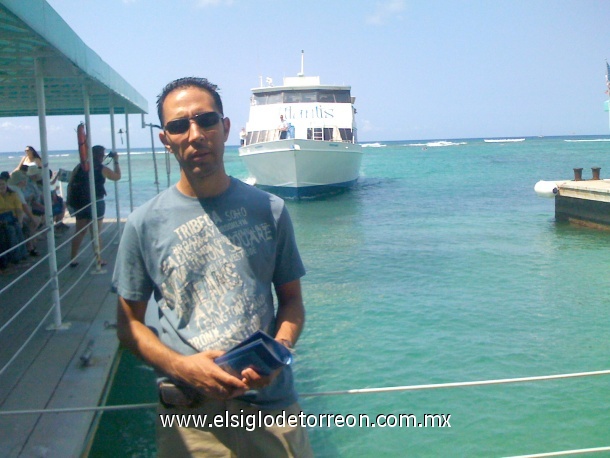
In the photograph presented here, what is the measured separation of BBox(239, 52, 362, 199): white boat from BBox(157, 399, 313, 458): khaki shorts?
22.8 m

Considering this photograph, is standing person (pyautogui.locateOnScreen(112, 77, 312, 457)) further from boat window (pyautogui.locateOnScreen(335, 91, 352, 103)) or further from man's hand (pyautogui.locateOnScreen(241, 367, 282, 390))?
boat window (pyautogui.locateOnScreen(335, 91, 352, 103))

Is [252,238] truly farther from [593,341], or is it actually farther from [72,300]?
[593,341]

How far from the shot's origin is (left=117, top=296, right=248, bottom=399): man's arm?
5.94ft

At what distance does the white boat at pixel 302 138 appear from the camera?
25438 millimetres

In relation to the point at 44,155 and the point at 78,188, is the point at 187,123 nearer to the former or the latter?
the point at 44,155

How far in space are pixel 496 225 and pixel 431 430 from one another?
44.0 feet

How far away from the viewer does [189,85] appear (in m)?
2.10

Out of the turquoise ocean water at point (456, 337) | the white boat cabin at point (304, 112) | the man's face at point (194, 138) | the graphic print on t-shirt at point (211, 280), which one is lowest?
the turquoise ocean water at point (456, 337)

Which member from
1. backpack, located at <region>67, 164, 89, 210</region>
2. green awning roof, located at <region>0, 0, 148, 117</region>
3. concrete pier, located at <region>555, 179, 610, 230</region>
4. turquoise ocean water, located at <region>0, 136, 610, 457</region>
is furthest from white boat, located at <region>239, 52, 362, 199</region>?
backpack, located at <region>67, 164, 89, 210</region>

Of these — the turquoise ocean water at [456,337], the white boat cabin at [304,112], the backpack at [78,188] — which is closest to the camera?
the turquoise ocean water at [456,337]

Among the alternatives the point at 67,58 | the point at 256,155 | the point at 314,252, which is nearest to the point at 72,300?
the point at 67,58

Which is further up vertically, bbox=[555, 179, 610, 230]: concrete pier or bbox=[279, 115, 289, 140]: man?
bbox=[279, 115, 289, 140]: man

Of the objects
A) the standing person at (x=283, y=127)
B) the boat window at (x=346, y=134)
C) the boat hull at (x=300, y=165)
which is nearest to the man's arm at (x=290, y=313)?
the boat hull at (x=300, y=165)

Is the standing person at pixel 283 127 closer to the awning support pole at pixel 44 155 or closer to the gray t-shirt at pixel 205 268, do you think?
the awning support pole at pixel 44 155
